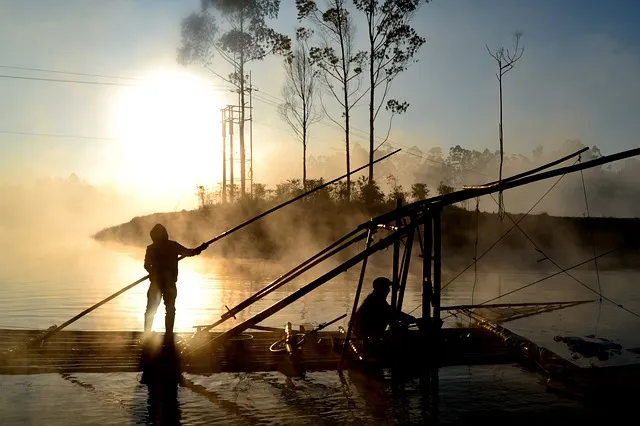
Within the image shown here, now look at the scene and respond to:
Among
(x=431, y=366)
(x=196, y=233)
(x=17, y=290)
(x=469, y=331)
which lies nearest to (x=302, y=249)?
(x=196, y=233)

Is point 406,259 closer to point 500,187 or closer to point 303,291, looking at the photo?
point 500,187

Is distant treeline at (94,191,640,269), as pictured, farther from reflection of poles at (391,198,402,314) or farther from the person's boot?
the person's boot

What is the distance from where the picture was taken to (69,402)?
26.9 ft

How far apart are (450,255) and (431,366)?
76.6 feet

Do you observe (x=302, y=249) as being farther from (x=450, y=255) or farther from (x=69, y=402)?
(x=69, y=402)

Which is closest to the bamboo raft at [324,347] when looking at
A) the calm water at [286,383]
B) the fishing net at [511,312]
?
the calm water at [286,383]

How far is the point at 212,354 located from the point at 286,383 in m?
1.73

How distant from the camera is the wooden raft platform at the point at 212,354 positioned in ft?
32.3

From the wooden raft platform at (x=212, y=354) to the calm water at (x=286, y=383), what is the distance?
1.13 feet

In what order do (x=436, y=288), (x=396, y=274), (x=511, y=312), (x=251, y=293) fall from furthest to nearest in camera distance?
(x=251, y=293) → (x=511, y=312) → (x=396, y=274) → (x=436, y=288)

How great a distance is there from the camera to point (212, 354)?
10516 millimetres

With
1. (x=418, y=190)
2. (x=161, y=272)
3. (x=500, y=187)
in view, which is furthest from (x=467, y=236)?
(x=161, y=272)

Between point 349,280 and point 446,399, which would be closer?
point 446,399

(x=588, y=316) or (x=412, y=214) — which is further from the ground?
(x=412, y=214)
